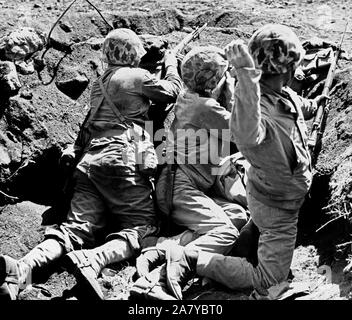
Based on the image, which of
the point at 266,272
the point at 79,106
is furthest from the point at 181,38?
the point at 266,272

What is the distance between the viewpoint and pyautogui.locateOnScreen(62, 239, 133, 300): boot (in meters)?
6.20

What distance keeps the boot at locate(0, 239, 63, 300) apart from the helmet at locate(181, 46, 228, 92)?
173 centimetres

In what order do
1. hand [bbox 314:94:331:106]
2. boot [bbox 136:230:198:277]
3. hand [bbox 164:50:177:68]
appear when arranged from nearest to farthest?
1. boot [bbox 136:230:198:277]
2. hand [bbox 314:94:331:106]
3. hand [bbox 164:50:177:68]

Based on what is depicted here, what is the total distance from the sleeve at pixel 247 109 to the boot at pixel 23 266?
2.00 m

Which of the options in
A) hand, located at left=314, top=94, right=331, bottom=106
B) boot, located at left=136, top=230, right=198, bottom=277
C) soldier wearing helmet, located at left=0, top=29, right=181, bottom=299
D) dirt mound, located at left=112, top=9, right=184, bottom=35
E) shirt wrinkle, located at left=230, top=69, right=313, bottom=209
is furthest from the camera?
dirt mound, located at left=112, top=9, right=184, bottom=35

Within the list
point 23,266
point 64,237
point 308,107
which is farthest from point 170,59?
point 23,266

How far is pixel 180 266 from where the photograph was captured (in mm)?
6242

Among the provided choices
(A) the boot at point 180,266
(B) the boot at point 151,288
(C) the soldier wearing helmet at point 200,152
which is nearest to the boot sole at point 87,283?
(B) the boot at point 151,288

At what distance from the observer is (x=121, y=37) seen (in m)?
7.25

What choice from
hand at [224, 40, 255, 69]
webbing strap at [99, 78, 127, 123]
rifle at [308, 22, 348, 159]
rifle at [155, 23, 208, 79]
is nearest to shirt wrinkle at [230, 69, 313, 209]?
hand at [224, 40, 255, 69]

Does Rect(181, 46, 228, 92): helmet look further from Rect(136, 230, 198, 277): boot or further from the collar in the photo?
Rect(136, 230, 198, 277): boot

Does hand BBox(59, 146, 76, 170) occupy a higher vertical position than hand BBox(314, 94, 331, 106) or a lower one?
lower

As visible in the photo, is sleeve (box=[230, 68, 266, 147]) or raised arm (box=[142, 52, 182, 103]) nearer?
sleeve (box=[230, 68, 266, 147])

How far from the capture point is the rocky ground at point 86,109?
6590 mm
